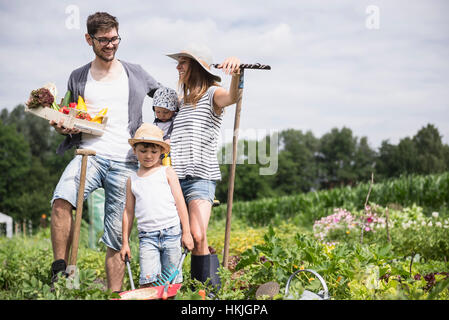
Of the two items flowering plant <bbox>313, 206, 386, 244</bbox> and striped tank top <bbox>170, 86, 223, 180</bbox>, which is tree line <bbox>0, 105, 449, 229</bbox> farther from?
striped tank top <bbox>170, 86, 223, 180</bbox>

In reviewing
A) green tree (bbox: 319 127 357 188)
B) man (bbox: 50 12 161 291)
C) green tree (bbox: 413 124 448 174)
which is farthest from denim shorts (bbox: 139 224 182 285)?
green tree (bbox: 319 127 357 188)

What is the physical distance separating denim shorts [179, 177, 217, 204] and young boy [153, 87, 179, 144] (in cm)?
37

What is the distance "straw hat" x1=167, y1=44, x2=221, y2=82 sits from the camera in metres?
3.19

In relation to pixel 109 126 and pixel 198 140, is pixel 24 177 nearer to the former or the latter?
pixel 109 126

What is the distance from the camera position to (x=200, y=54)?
3.23 metres

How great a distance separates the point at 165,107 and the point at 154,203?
774mm

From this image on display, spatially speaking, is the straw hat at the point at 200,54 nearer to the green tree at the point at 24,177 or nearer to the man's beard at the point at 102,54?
the man's beard at the point at 102,54

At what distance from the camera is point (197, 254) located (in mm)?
3135

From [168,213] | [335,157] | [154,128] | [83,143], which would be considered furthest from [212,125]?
[335,157]

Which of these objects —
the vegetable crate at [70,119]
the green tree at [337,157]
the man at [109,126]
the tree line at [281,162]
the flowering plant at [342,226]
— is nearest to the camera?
the vegetable crate at [70,119]

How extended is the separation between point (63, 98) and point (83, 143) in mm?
386

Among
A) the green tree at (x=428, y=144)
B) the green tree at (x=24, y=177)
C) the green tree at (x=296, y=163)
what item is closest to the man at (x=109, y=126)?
the green tree at (x=24, y=177)

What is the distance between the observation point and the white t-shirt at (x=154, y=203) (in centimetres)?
288
